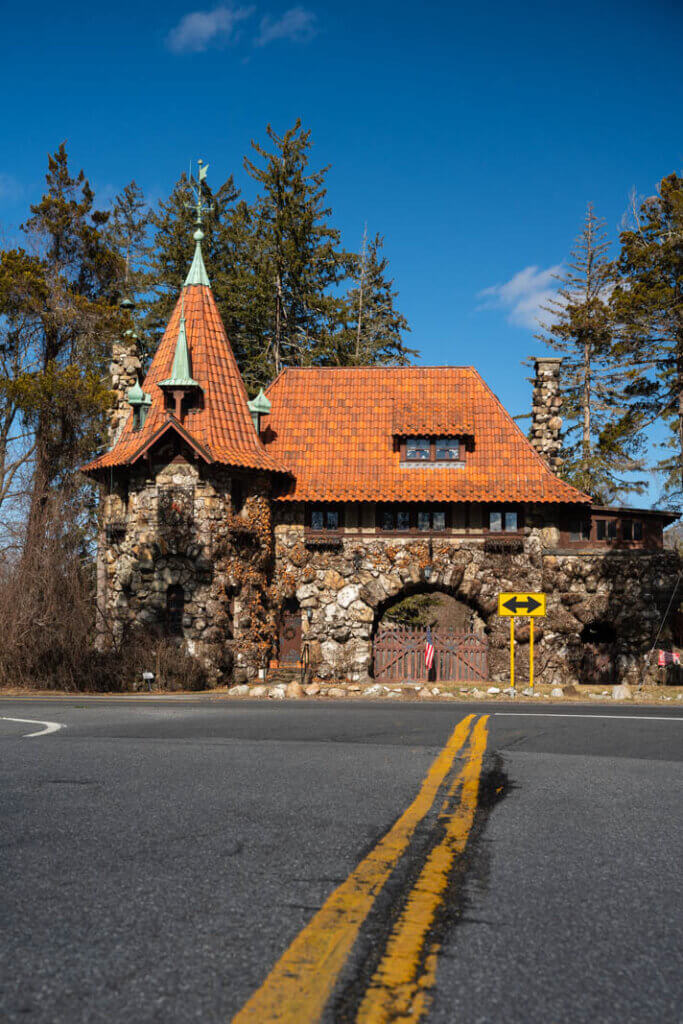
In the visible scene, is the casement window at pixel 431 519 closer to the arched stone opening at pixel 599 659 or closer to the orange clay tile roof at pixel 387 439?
the orange clay tile roof at pixel 387 439

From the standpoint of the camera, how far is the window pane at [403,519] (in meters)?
29.0

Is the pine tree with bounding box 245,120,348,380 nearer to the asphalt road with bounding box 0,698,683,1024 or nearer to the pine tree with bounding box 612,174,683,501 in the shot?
the pine tree with bounding box 612,174,683,501

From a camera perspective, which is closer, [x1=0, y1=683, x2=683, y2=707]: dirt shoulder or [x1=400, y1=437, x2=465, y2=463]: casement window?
[x1=0, y1=683, x2=683, y2=707]: dirt shoulder

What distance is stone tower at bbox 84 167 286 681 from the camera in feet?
86.6

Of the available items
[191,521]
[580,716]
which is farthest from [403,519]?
[580,716]

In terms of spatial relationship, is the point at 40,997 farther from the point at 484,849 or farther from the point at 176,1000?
the point at 484,849

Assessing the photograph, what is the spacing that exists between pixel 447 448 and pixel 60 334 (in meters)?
17.4

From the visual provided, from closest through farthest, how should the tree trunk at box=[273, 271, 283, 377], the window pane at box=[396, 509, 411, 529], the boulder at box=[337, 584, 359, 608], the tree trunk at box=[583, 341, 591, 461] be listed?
1. the boulder at box=[337, 584, 359, 608]
2. the window pane at box=[396, 509, 411, 529]
3. the tree trunk at box=[273, 271, 283, 377]
4. the tree trunk at box=[583, 341, 591, 461]

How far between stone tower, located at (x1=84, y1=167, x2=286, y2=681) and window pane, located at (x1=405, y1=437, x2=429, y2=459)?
13.7ft

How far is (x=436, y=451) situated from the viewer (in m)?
29.8

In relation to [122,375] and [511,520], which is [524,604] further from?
[122,375]

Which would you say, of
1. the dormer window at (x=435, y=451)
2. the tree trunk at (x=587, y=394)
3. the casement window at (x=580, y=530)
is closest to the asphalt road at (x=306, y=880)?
the casement window at (x=580, y=530)

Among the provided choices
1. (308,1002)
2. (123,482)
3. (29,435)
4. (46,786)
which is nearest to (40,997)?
(308,1002)

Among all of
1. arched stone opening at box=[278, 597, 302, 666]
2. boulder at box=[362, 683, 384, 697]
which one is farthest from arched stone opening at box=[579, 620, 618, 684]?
boulder at box=[362, 683, 384, 697]
